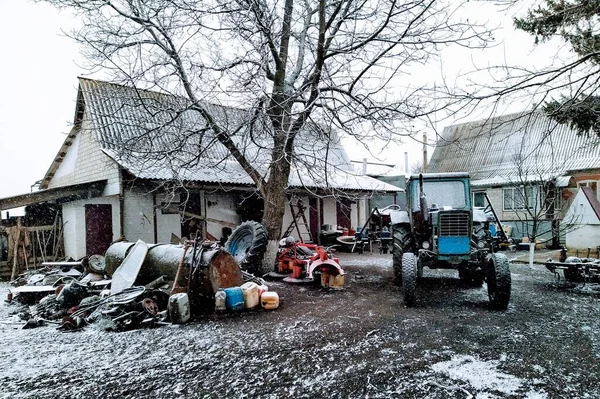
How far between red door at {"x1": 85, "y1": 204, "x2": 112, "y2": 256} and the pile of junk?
3802 mm

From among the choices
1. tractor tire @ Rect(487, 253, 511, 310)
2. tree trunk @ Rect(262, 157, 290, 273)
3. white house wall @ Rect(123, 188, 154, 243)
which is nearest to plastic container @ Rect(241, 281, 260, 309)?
tree trunk @ Rect(262, 157, 290, 273)

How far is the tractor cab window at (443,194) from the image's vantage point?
7180 mm

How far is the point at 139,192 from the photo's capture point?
1152 cm

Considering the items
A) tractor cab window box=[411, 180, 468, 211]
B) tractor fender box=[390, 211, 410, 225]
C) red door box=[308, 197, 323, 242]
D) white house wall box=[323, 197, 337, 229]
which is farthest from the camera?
white house wall box=[323, 197, 337, 229]

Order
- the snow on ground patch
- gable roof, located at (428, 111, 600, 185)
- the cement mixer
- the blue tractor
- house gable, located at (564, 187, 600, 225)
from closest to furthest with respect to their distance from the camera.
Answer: the snow on ground patch → the blue tractor → the cement mixer → house gable, located at (564, 187, 600, 225) → gable roof, located at (428, 111, 600, 185)

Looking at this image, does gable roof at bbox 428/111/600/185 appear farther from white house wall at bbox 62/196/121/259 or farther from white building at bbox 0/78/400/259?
white house wall at bbox 62/196/121/259

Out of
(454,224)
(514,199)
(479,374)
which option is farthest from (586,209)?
(479,374)

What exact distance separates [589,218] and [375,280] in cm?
646

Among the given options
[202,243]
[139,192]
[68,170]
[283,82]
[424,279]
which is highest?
[283,82]

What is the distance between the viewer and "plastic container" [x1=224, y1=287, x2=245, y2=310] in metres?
6.02

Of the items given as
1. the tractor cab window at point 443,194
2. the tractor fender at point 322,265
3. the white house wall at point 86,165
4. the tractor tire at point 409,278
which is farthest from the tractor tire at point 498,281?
the white house wall at point 86,165

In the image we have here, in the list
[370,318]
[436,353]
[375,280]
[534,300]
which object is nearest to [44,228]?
[375,280]

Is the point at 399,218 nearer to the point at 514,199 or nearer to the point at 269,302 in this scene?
the point at 269,302

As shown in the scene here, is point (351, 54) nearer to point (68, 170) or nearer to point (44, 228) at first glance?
point (44, 228)
